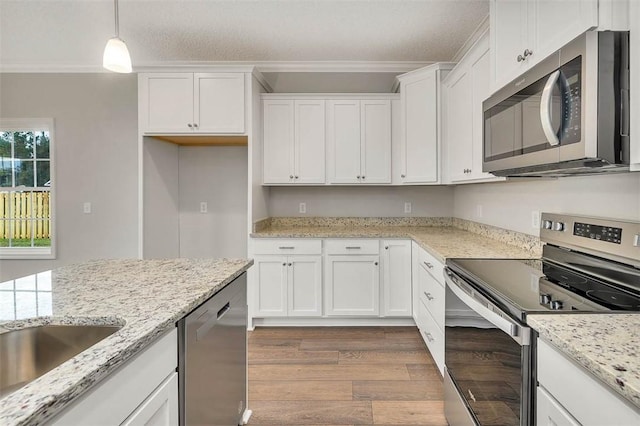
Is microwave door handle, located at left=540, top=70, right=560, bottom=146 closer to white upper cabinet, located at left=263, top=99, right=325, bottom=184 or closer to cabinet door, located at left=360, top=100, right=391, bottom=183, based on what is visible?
cabinet door, located at left=360, top=100, right=391, bottom=183

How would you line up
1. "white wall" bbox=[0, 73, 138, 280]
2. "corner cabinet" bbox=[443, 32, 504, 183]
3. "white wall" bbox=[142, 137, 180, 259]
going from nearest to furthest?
"corner cabinet" bbox=[443, 32, 504, 183] < "white wall" bbox=[142, 137, 180, 259] < "white wall" bbox=[0, 73, 138, 280]

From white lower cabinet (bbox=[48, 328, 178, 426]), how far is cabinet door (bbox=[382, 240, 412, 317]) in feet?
7.88

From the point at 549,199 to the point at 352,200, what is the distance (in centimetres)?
208

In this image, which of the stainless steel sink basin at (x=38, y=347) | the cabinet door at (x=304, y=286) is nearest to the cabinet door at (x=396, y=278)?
the cabinet door at (x=304, y=286)

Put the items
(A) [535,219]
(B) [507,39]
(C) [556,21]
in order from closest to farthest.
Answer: (C) [556,21] → (B) [507,39] → (A) [535,219]

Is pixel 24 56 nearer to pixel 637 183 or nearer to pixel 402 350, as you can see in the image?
pixel 402 350

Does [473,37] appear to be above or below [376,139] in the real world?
above

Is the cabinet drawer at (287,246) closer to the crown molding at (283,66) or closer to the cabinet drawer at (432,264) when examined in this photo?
the cabinet drawer at (432,264)

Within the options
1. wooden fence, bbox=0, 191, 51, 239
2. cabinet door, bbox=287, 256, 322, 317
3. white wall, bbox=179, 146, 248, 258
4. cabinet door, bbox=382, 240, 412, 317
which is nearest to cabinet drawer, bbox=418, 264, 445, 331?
cabinet door, bbox=382, 240, 412, 317

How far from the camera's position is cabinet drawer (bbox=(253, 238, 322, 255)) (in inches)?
130

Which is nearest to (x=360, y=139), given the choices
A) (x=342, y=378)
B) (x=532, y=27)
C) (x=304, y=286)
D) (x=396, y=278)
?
(x=396, y=278)

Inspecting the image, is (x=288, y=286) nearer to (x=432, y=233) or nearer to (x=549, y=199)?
(x=432, y=233)

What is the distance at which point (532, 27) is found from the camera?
158cm

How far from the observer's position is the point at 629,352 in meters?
0.78
